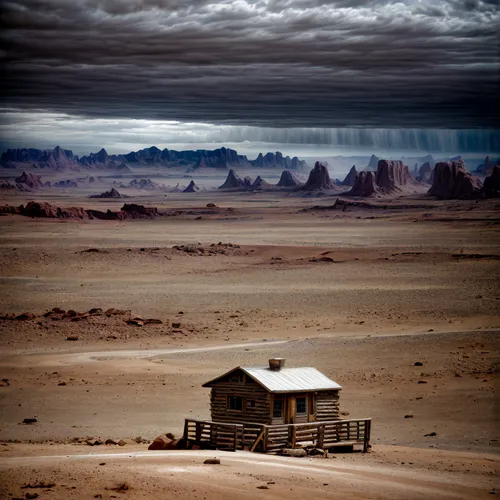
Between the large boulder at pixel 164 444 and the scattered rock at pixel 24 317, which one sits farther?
the scattered rock at pixel 24 317

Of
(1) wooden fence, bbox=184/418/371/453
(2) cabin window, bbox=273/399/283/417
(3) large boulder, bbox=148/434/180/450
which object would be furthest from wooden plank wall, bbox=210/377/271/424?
(3) large boulder, bbox=148/434/180/450

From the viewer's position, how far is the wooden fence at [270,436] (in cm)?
2786

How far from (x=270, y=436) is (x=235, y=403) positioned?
6.58 ft

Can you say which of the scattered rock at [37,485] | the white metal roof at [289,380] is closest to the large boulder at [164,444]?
the white metal roof at [289,380]

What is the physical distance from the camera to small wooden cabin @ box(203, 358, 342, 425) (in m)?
28.7

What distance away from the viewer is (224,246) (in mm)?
104875

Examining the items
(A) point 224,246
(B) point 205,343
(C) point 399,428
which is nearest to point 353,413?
(C) point 399,428

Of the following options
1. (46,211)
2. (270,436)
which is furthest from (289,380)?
(46,211)

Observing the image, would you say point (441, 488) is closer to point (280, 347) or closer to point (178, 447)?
point (178, 447)

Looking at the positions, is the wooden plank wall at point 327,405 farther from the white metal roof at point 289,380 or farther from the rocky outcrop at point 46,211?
the rocky outcrop at point 46,211

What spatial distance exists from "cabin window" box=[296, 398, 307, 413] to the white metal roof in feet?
1.28

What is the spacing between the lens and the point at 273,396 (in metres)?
28.5

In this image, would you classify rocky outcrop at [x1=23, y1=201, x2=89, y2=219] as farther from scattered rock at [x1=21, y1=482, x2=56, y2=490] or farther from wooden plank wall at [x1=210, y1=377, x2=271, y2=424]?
scattered rock at [x1=21, y1=482, x2=56, y2=490]

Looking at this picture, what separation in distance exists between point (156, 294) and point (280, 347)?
21992 mm
